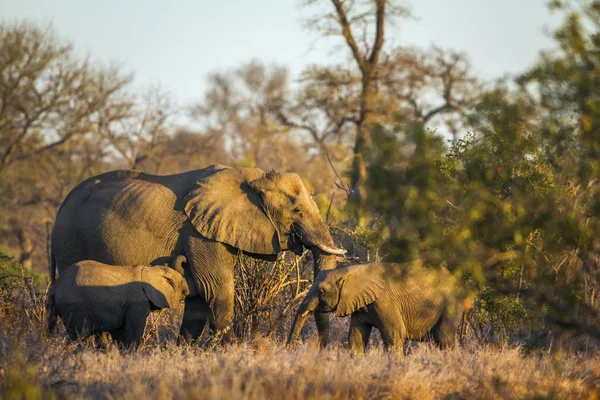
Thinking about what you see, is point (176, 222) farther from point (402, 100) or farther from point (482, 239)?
Result: point (402, 100)

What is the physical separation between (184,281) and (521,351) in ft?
12.5

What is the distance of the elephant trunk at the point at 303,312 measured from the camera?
10.3 metres

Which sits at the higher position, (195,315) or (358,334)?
(195,315)

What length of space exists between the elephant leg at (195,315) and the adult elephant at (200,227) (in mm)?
12

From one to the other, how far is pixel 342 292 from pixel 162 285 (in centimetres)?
197

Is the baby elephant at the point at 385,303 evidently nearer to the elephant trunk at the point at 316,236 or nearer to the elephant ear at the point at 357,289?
the elephant ear at the point at 357,289

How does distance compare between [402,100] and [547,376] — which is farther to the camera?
[402,100]

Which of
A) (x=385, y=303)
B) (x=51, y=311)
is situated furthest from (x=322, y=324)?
(x=51, y=311)

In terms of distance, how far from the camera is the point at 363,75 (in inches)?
949

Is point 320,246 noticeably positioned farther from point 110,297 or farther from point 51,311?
point 51,311

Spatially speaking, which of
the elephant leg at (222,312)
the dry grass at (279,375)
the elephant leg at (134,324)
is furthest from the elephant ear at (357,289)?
the elephant leg at (134,324)

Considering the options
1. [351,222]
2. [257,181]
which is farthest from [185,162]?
[257,181]

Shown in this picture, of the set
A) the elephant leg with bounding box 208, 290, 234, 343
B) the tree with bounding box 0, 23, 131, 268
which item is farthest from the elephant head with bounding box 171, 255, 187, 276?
the tree with bounding box 0, 23, 131, 268

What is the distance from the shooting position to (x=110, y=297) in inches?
391
